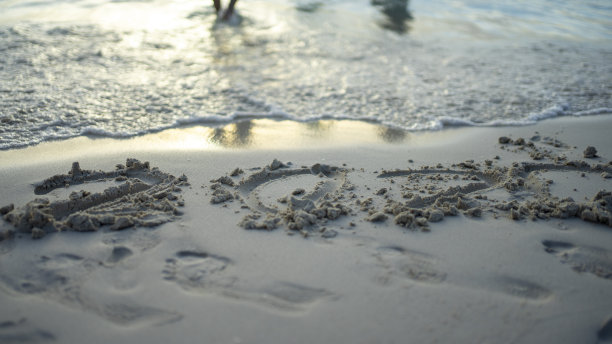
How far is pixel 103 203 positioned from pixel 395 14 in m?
7.71

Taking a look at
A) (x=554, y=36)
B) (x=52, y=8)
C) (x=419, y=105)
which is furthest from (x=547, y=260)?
(x=52, y=8)

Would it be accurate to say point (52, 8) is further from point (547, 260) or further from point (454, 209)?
point (547, 260)

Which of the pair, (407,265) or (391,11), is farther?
(391,11)

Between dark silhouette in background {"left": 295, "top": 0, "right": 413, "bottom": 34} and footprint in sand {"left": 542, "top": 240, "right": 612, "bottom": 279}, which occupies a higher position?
dark silhouette in background {"left": 295, "top": 0, "right": 413, "bottom": 34}

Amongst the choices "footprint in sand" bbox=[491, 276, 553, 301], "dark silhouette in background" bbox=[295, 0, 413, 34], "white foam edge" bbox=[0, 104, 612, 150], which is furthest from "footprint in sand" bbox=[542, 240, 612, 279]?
"dark silhouette in background" bbox=[295, 0, 413, 34]

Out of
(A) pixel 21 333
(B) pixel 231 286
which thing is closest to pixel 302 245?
(B) pixel 231 286

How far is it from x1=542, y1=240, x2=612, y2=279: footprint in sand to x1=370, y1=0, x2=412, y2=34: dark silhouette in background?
6036 mm

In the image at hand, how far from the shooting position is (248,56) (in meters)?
6.07

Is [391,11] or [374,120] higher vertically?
[391,11]

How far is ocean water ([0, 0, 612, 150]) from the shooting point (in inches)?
169

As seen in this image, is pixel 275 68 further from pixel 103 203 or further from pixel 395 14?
pixel 395 14

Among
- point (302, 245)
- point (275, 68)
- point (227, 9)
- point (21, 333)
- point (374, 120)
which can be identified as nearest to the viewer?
point (21, 333)

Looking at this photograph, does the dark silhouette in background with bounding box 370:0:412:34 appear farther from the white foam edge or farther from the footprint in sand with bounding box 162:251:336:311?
the footprint in sand with bounding box 162:251:336:311

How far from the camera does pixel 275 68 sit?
18.4ft
